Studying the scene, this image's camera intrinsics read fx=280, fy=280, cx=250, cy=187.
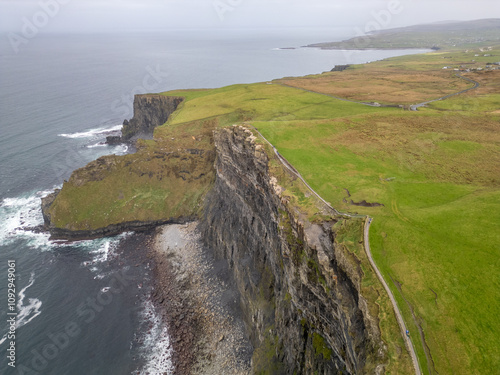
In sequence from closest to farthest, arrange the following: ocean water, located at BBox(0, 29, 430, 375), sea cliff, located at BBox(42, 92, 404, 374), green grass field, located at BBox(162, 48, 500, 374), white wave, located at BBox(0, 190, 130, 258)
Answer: green grass field, located at BBox(162, 48, 500, 374) → sea cliff, located at BBox(42, 92, 404, 374) → ocean water, located at BBox(0, 29, 430, 375) → white wave, located at BBox(0, 190, 130, 258)

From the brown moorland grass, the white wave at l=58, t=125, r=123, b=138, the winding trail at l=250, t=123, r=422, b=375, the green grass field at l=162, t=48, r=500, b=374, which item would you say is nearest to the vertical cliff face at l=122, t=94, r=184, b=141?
the white wave at l=58, t=125, r=123, b=138

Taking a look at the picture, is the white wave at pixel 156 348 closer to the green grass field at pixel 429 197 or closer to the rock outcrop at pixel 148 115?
the green grass field at pixel 429 197

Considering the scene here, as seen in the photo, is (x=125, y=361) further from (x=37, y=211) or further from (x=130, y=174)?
(x=37, y=211)

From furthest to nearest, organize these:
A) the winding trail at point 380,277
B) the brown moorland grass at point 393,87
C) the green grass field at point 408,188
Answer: the brown moorland grass at point 393,87 → the green grass field at point 408,188 → the winding trail at point 380,277

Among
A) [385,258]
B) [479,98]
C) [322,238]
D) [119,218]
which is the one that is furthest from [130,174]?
[479,98]

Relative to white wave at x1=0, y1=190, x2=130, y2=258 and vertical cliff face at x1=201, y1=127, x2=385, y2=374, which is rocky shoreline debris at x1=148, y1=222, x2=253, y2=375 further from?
white wave at x1=0, y1=190, x2=130, y2=258

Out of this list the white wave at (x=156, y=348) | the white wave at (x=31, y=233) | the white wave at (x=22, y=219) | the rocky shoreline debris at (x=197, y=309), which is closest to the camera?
the white wave at (x=156, y=348)

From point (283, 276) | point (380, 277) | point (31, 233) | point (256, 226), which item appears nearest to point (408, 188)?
point (380, 277)

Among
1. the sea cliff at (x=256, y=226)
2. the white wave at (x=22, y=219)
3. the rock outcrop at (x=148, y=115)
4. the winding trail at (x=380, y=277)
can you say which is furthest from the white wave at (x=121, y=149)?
the winding trail at (x=380, y=277)
